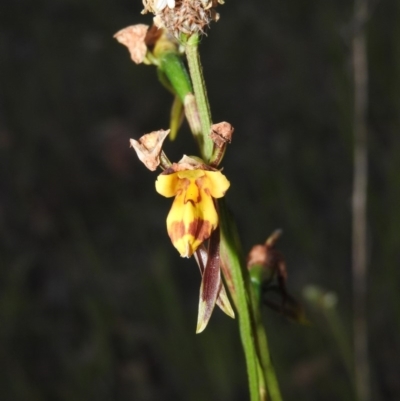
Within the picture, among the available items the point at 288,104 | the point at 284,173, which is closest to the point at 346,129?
the point at 284,173

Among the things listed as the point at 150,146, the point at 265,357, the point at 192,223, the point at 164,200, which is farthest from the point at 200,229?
the point at 164,200

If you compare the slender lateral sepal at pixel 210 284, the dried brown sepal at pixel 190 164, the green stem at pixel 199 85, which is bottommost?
the slender lateral sepal at pixel 210 284

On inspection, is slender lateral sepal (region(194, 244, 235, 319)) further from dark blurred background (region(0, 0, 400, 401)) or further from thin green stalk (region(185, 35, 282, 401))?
dark blurred background (region(0, 0, 400, 401))

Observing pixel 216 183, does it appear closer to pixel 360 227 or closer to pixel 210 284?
pixel 210 284

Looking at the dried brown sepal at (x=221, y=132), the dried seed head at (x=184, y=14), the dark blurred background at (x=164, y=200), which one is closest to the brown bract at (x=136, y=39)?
the dried seed head at (x=184, y=14)

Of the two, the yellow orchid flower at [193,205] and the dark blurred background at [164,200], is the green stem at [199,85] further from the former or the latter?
the dark blurred background at [164,200]

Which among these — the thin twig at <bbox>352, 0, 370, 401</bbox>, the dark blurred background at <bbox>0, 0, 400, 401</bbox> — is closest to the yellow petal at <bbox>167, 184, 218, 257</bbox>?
the dark blurred background at <bbox>0, 0, 400, 401</bbox>

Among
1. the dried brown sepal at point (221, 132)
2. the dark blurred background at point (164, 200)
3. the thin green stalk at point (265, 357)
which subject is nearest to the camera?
the dried brown sepal at point (221, 132)

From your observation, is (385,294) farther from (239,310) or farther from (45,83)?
(45,83)
